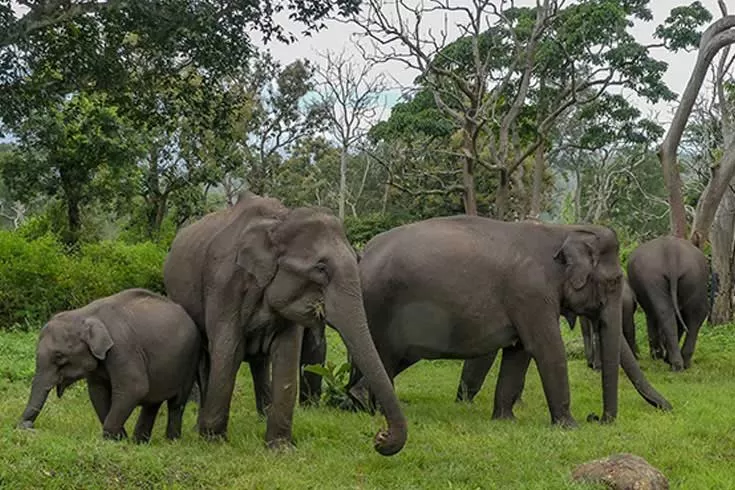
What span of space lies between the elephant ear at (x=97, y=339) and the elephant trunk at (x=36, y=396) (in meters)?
0.44

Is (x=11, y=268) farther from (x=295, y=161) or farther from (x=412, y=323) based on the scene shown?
(x=295, y=161)

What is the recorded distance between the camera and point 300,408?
29.1 feet

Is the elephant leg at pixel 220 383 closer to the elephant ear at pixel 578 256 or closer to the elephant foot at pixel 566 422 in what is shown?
the elephant foot at pixel 566 422

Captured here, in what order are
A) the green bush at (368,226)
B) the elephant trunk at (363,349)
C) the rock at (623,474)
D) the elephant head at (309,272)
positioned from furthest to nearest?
the green bush at (368,226) → the elephant head at (309,272) → the elephant trunk at (363,349) → the rock at (623,474)

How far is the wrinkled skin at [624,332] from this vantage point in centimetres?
1209

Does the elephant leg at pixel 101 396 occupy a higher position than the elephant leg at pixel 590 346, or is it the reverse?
the elephant leg at pixel 101 396

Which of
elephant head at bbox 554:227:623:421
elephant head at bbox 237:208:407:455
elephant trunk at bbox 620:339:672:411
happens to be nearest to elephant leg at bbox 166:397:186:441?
elephant head at bbox 237:208:407:455

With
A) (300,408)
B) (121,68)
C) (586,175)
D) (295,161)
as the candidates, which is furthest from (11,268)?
(586,175)

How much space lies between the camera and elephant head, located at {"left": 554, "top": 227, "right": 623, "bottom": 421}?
8.15 meters

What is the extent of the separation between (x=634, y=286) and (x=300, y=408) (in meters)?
6.07

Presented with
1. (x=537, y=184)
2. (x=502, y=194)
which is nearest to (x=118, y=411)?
(x=502, y=194)

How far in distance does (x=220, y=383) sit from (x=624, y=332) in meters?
7.02

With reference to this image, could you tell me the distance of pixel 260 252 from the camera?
21.6ft

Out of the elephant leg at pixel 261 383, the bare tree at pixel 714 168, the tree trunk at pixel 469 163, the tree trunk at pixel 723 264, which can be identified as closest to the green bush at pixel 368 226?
the tree trunk at pixel 469 163
